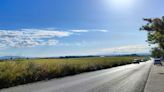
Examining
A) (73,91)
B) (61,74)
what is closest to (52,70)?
(61,74)

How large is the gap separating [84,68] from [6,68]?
22521 millimetres

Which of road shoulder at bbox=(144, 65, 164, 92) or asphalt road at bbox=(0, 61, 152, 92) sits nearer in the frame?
asphalt road at bbox=(0, 61, 152, 92)

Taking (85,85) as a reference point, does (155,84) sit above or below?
below

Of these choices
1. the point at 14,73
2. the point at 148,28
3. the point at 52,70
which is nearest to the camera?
the point at 14,73

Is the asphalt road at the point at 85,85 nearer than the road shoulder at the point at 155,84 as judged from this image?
Yes

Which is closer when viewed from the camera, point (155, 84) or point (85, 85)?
point (85, 85)

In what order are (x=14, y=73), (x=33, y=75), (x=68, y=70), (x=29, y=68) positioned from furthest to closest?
(x=68, y=70), (x=29, y=68), (x=33, y=75), (x=14, y=73)

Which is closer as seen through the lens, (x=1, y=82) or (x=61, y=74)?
(x=1, y=82)

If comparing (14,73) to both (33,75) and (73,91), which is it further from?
(73,91)

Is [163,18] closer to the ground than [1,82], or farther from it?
farther from it

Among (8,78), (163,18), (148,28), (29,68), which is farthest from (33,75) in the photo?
(148,28)

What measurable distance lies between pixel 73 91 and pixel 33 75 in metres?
12.6

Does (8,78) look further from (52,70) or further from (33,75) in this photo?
(52,70)

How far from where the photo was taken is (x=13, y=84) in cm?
2439
